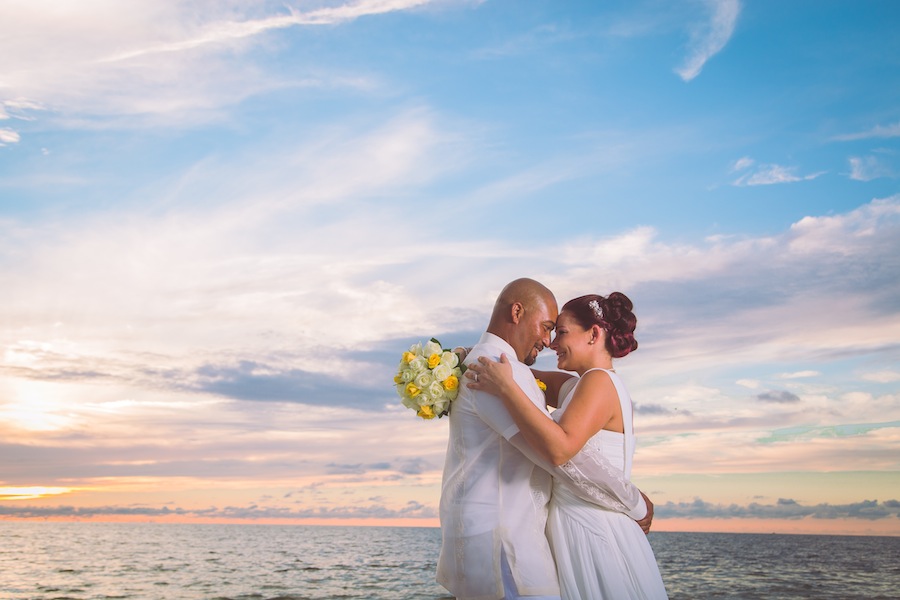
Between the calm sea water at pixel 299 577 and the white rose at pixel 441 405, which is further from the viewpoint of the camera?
the calm sea water at pixel 299 577

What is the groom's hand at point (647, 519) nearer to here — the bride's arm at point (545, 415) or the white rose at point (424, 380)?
the bride's arm at point (545, 415)

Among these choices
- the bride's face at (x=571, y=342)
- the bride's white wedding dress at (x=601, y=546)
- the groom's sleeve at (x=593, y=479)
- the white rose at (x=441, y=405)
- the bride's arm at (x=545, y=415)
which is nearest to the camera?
the bride's arm at (x=545, y=415)

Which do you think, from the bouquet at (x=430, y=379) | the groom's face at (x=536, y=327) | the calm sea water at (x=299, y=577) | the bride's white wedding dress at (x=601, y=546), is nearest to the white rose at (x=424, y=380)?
the bouquet at (x=430, y=379)

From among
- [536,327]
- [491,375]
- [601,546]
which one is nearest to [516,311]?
[536,327]

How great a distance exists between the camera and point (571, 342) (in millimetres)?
4879

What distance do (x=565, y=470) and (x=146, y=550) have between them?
58.5 meters

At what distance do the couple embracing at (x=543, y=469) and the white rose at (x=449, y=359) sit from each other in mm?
165

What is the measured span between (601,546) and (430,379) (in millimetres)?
1401

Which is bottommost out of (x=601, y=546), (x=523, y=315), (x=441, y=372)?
(x=601, y=546)

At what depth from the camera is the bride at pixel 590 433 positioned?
4.30 metres

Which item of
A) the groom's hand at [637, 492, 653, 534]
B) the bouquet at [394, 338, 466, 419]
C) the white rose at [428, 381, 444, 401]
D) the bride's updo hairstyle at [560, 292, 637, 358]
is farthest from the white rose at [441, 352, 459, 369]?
the groom's hand at [637, 492, 653, 534]

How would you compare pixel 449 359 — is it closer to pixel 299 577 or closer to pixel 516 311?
pixel 516 311

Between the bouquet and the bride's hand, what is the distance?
8.6 inches

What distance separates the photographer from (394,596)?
1139 inches
